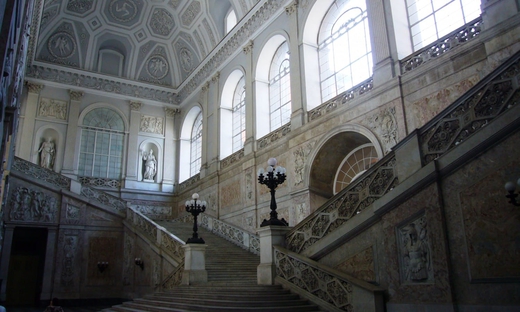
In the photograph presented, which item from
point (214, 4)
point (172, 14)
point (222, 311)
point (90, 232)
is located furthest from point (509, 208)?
point (172, 14)

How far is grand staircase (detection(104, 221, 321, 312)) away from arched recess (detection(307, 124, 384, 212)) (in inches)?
129

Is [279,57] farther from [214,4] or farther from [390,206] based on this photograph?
[390,206]

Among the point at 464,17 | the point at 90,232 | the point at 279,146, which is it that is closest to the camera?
the point at 464,17

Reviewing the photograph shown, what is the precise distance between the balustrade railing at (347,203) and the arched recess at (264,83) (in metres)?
10.3

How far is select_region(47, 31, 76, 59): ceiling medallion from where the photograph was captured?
25.1 meters

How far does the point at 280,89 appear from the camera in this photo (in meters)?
19.0

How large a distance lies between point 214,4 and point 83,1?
8.14 metres

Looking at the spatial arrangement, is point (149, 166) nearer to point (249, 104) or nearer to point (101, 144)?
point (101, 144)

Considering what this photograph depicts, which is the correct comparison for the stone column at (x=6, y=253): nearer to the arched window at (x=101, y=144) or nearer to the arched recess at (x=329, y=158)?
the arched window at (x=101, y=144)

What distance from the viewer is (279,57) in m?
19.5

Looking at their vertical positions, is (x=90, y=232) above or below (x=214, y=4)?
below

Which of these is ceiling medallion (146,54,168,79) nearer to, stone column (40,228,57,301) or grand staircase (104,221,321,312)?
stone column (40,228,57,301)

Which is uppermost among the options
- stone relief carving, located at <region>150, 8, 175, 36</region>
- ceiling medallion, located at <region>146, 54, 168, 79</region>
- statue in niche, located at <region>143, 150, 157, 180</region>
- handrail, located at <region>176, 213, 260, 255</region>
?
stone relief carving, located at <region>150, 8, 175, 36</region>

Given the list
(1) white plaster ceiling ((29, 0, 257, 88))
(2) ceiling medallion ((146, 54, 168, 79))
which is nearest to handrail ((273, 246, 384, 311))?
(1) white plaster ceiling ((29, 0, 257, 88))
